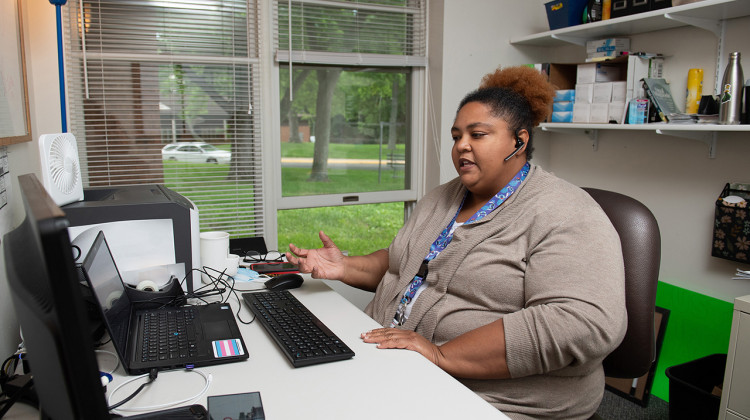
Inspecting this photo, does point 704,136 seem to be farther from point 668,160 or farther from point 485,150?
point 485,150

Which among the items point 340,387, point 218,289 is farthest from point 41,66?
point 340,387

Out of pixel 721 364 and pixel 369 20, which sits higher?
pixel 369 20

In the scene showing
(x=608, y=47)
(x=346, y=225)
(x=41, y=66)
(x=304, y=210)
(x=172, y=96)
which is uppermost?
(x=608, y=47)

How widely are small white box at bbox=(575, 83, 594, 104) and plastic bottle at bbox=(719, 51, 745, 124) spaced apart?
644mm

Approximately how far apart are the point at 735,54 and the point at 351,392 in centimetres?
203

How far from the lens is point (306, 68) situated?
290 cm

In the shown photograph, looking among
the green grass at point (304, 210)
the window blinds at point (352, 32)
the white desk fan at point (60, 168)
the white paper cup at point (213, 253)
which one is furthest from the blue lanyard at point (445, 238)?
the window blinds at point (352, 32)

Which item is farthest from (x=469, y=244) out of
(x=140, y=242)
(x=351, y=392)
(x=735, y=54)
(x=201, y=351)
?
(x=735, y=54)

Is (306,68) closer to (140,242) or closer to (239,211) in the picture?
(239,211)

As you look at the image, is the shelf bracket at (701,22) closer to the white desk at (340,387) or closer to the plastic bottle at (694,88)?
the plastic bottle at (694,88)

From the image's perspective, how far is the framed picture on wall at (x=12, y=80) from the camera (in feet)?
5.13

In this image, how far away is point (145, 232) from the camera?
59.9 inches

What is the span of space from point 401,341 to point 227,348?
0.39 m

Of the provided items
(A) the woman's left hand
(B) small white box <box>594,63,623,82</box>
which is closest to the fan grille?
(A) the woman's left hand
